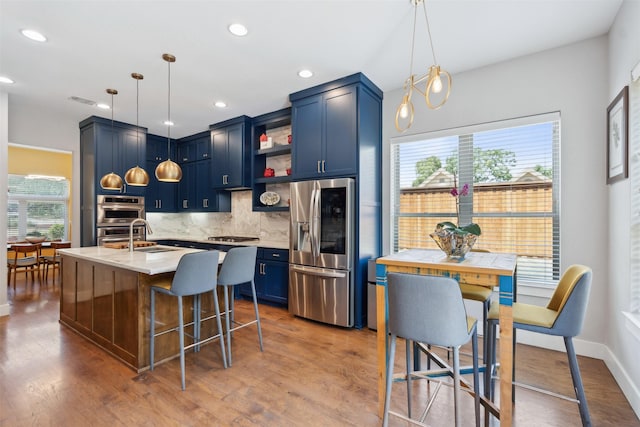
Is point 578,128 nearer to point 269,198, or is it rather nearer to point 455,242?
point 455,242

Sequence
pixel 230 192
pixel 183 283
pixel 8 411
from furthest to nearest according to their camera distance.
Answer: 1. pixel 230 192
2. pixel 183 283
3. pixel 8 411

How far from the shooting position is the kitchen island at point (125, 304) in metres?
2.44

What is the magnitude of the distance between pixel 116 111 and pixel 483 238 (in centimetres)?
529

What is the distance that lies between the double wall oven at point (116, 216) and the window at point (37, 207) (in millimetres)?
3479

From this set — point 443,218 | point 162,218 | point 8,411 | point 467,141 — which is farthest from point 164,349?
point 162,218

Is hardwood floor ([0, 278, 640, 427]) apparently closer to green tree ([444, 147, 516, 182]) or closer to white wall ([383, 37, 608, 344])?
white wall ([383, 37, 608, 344])

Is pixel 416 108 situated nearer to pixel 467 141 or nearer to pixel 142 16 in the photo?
pixel 467 141

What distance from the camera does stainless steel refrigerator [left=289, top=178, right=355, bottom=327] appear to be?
11.1 feet

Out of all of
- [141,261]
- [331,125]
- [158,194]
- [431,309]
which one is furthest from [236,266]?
[158,194]

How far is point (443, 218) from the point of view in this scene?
346 cm

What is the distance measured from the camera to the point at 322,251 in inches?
140

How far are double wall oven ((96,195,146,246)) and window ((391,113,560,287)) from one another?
4.43m

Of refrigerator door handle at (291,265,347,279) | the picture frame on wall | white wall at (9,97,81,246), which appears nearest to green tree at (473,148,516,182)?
the picture frame on wall

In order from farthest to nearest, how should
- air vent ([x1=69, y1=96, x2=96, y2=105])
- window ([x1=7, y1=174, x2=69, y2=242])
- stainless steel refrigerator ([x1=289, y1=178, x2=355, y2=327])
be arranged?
1. window ([x1=7, y1=174, x2=69, y2=242])
2. air vent ([x1=69, y1=96, x2=96, y2=105])
3. stainless steel refrigerator ([x1=289, y1=178, x2=355, y2=327])
